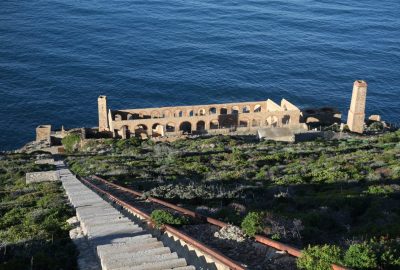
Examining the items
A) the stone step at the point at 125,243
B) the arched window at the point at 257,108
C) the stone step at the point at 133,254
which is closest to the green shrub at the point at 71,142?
the arched window at the point at 257,108

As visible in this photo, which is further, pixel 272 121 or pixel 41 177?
pixel 272 121

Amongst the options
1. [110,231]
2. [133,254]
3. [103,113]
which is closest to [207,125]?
[103,113]

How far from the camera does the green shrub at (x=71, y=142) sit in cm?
5439

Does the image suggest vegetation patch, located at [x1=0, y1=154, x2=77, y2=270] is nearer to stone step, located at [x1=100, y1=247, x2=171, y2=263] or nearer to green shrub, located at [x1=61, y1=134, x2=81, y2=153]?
stone step, located at [x1=100, y1=247, x2=171, y2=263]

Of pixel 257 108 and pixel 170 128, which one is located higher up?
pixel 257 108

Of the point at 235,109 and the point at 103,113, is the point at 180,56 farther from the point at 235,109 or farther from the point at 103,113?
the point at 103,113

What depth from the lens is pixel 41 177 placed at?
103ft

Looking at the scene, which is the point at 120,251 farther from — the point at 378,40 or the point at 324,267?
the point at 378,40

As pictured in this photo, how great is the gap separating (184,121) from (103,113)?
31.8 feet

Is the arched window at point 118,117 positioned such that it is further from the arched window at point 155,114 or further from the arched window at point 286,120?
the arched window at point 286,120

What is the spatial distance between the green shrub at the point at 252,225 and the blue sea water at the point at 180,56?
5844 centimetres

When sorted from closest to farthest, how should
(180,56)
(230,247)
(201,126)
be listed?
(230,247)
(201,126)
(180,56)

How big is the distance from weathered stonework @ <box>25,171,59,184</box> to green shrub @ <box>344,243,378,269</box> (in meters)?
23.8

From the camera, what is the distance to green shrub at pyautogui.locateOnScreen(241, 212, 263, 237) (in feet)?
41.9
